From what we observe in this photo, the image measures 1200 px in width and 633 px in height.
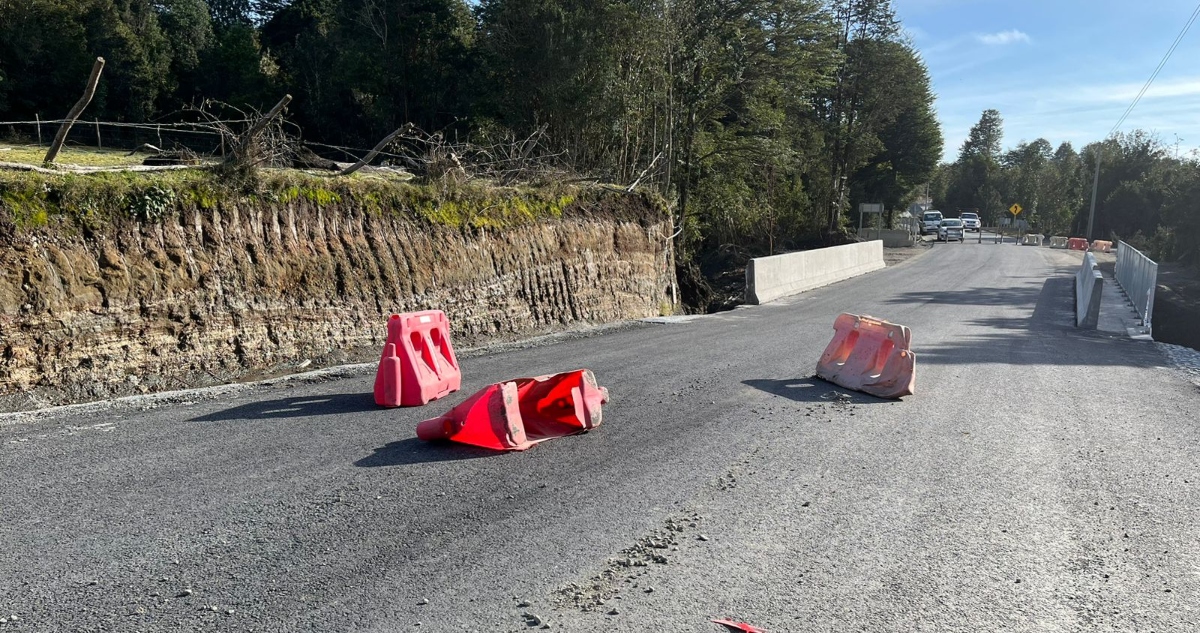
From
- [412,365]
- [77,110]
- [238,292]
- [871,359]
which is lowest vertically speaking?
[871,359]

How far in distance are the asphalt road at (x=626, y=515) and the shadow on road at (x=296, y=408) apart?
0.14ft

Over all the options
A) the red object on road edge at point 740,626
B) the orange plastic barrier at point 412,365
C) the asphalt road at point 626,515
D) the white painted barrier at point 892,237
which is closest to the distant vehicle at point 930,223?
the white painted barrier at point 892,237

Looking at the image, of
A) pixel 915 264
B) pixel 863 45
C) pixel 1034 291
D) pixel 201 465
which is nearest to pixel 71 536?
pixel 201 465

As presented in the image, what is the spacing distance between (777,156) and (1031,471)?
29.2 meters

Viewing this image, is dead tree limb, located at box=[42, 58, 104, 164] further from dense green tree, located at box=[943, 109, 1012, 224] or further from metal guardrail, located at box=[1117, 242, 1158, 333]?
dense green tree, located at box=[943, 109, 1012, 224]

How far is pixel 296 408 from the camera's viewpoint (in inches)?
311

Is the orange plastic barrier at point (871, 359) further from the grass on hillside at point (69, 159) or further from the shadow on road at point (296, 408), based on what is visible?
the grass on hillside at point (69, 159)

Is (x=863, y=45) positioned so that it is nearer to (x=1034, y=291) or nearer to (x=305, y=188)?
(x=1034, y=291)

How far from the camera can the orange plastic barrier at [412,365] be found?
7934 mm

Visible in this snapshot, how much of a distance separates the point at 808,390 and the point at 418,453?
4.60 meters

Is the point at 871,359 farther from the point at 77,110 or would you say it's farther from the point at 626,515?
the point at 77,110

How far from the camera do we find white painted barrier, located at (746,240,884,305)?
2184 cm

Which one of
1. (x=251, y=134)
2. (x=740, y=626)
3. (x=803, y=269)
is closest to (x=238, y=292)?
(x=251, y=134)

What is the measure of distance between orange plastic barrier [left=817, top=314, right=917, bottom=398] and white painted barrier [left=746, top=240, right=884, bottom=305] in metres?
11.8
